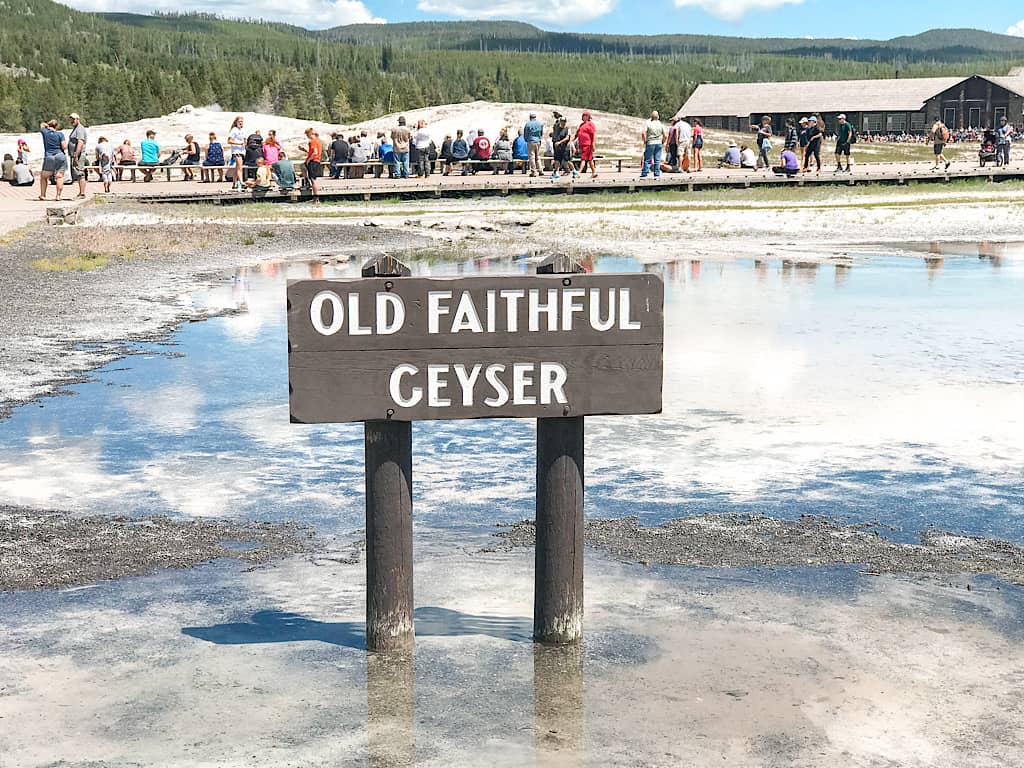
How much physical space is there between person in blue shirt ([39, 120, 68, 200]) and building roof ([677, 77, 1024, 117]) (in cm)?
7670

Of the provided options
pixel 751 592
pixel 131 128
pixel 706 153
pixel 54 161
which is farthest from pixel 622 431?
pixel 131 128

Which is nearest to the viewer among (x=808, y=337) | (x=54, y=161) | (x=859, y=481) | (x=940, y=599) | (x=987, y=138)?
(x=940, y=599)

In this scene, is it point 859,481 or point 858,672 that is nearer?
point 858,672

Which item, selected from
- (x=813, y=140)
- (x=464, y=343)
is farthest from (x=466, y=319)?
(x=813, y=140)

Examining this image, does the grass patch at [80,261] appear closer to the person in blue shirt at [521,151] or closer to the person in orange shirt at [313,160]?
the person in orange shirt at [313,160]

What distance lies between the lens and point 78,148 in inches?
1243

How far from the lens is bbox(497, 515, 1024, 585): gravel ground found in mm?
6055

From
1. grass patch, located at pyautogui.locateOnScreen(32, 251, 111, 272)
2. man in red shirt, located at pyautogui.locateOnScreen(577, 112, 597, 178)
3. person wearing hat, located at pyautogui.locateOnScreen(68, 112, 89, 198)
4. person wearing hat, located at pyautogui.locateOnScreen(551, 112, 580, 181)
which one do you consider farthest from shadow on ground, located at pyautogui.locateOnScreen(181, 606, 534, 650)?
person wearing hat, located at pyautogui.locateOnScreen(551, 112, 580, 181)

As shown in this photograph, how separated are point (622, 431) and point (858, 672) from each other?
4139mm

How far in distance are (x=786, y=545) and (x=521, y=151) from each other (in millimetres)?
32169

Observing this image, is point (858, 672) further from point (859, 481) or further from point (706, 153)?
point (706, 153)

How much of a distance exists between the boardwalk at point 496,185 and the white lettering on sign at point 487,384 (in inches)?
1027

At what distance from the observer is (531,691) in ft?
15.0

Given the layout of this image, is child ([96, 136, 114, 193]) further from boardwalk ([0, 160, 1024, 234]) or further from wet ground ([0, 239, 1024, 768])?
wet ground ([0, 239, 1024, 768])
